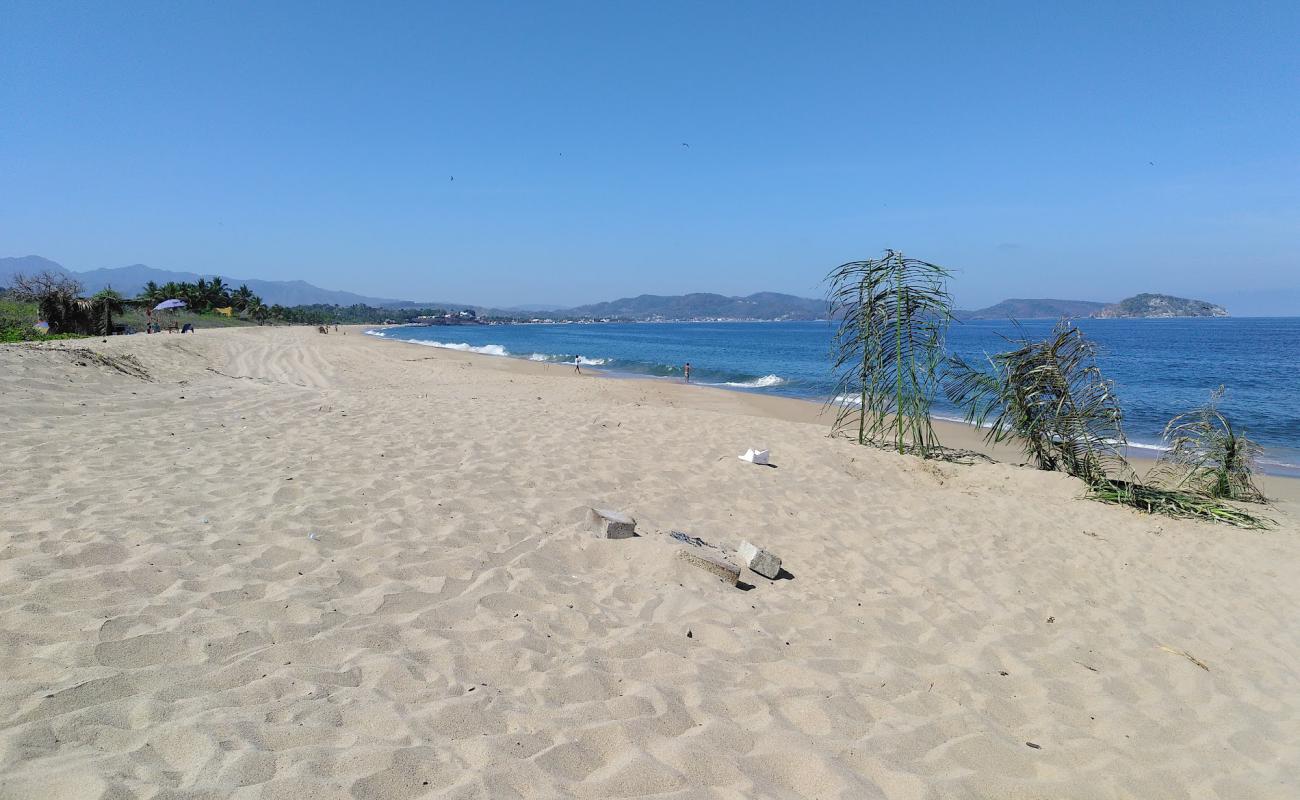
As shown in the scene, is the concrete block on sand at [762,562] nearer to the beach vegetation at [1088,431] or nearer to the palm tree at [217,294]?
the beach vegetation at [1088,431]

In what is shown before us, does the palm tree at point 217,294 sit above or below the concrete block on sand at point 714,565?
above

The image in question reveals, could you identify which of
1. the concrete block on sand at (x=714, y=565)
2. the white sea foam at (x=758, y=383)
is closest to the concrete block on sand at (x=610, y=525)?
the concrete block on sand at (x=714, y=565)

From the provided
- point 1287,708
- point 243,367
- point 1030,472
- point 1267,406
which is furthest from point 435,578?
point 1267,406

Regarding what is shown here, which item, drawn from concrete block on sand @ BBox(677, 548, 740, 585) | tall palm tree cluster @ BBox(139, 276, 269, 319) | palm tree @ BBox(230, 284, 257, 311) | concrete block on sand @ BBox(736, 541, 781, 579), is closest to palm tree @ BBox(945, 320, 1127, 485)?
concrete block on sand @ BBox(736, 541, 781, 579)

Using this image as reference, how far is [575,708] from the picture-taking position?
2.54 m

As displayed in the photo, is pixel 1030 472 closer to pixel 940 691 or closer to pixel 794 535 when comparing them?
pixel 794 535

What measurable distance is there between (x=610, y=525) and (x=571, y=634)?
135 centimetres

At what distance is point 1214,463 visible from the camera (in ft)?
27.9

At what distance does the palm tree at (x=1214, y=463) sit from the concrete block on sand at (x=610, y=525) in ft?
26.7

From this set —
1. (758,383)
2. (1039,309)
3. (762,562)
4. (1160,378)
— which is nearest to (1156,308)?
(1039,309)

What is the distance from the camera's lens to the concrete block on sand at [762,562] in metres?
4.25

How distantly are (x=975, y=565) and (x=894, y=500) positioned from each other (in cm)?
167

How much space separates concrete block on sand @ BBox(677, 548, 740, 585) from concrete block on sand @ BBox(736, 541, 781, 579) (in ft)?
0.63

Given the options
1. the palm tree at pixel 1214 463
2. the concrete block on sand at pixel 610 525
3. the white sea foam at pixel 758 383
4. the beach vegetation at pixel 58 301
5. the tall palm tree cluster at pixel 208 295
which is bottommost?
the white sea foam at pixel 758 383
